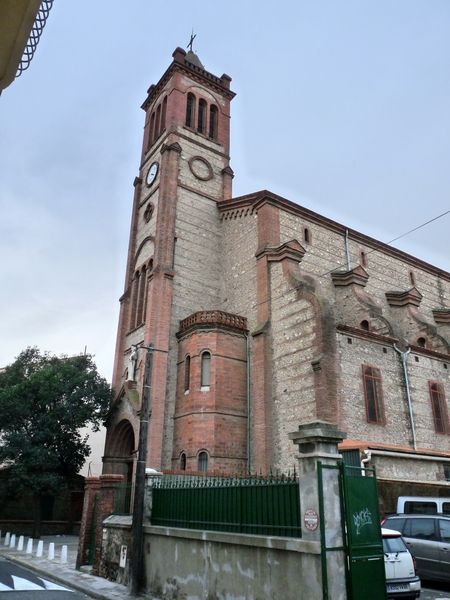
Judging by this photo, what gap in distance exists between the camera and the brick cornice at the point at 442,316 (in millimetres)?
29531

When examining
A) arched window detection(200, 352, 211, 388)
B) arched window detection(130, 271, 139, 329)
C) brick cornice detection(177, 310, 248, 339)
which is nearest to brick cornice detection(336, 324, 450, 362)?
Answer: brick cornice detection(177, 310, 248, 339)

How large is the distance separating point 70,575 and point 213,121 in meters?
26.4

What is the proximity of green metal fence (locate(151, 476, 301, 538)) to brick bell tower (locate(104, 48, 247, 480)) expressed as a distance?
8.89 metres

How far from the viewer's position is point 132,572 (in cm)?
1035

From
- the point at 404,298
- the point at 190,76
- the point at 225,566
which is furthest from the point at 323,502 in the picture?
the point at 190,76

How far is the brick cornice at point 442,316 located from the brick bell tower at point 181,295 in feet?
45.7

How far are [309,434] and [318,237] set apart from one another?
66.4ft

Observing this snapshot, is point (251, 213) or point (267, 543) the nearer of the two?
point (267, 543)

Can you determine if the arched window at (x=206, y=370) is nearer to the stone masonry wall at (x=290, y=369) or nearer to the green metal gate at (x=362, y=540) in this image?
the stone masonry wall at (x=290, y=369)

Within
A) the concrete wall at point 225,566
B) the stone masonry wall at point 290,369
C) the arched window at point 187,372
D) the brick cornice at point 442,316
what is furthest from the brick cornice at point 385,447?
the brick cornice at point 442,316

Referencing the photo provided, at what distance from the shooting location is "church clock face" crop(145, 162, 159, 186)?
28208 mm

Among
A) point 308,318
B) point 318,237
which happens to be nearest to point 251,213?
point 318,237

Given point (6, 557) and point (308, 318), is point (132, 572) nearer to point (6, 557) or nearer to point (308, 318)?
point (6, 557)

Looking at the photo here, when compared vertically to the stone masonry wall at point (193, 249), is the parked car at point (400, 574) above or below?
below
